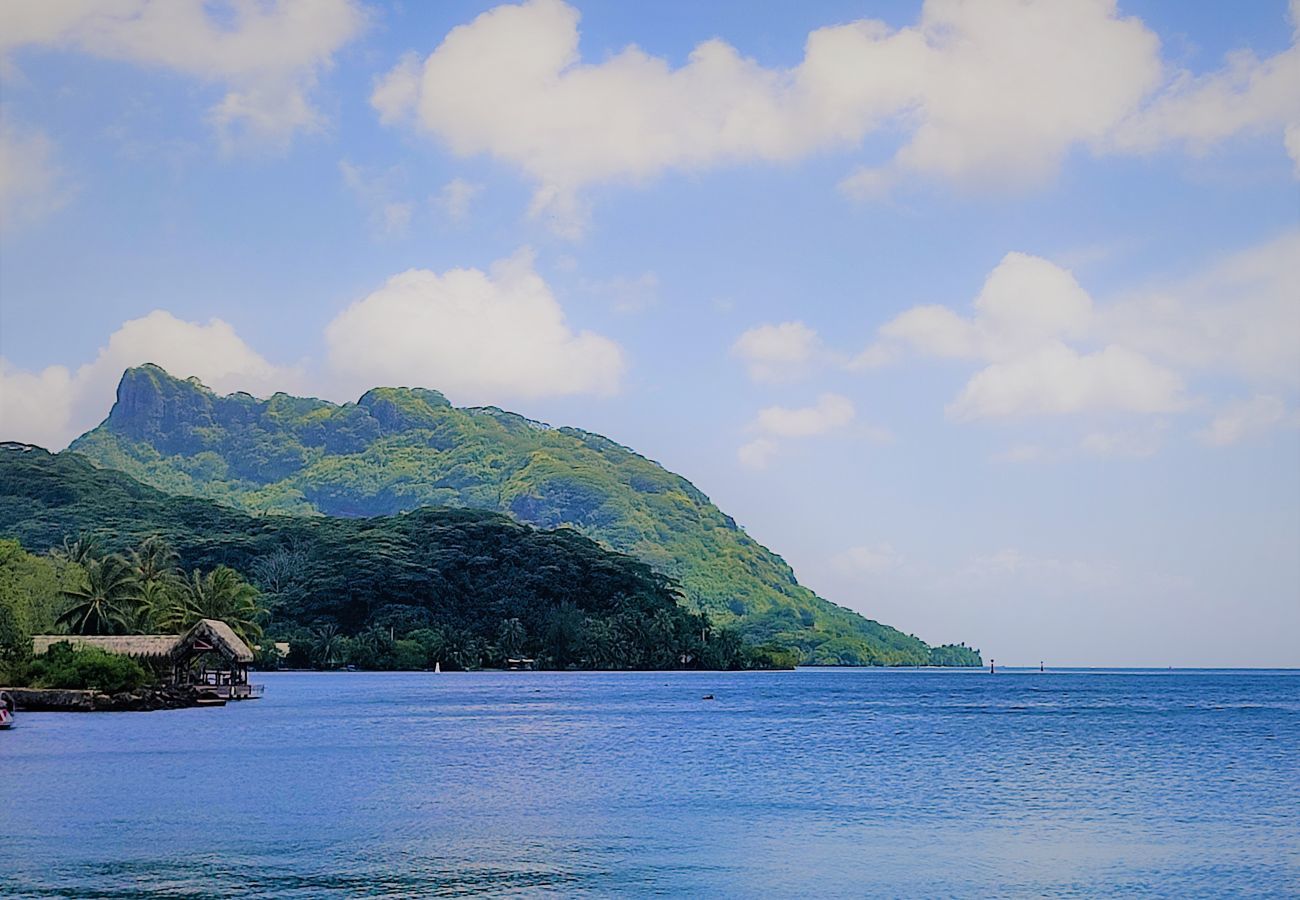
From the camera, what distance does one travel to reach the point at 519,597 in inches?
7082

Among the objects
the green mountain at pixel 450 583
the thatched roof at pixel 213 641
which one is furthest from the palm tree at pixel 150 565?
the green mountain at pixel 450 583

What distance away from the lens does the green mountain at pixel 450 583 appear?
172 metres

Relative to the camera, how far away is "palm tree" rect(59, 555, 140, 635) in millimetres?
83375

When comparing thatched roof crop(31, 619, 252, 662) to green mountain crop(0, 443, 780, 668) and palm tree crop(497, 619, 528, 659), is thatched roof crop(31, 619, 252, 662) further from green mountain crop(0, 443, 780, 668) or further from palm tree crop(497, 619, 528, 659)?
palm tree crop(497, 619, 528, 659)

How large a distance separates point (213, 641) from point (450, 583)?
9982 centimetres

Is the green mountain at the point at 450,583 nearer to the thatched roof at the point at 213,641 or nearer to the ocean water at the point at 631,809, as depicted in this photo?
the thatched roof at the point at 213,641

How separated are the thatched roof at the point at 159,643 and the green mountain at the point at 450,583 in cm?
8423

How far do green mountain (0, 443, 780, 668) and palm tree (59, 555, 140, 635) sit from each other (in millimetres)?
75755

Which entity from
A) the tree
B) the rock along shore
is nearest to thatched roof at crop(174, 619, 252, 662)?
the rock along shore

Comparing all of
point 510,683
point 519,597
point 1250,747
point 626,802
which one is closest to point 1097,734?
point 1250,747

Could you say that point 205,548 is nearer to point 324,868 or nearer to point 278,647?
point 278,647

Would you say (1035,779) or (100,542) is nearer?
(1035,779)

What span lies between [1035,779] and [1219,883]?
17.8m

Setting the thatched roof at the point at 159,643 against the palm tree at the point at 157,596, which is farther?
the palm tree at the point at 157,596
